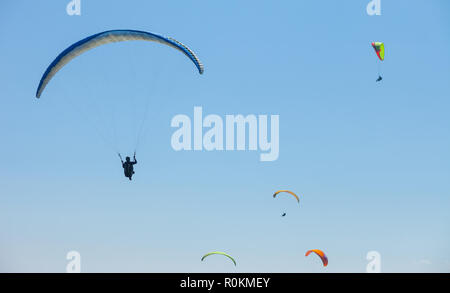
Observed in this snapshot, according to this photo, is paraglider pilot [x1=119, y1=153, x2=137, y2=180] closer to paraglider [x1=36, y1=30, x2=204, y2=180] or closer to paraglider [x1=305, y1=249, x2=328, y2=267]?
paraglider [x1=36, y1=30, x2=204, y2=180]

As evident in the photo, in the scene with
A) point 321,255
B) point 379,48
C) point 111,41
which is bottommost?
point 321,255

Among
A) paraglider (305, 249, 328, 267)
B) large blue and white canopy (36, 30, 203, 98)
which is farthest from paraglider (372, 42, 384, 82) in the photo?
large blue and white canopy (36, 30, 203, 98)

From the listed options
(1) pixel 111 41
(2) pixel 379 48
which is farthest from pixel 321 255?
(1) pixel 111 41

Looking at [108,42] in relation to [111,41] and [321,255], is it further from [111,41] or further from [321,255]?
[321,255]

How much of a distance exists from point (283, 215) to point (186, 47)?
23915 millimetres

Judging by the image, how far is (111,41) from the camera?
1490 inches

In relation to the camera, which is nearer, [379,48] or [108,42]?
[108,42]

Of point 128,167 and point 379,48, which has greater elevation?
point 379,48

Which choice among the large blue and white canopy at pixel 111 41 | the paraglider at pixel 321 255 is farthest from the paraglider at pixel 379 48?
the large blue and white canopy at pixel 111 41

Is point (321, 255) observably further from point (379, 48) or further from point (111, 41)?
point (111, 41)

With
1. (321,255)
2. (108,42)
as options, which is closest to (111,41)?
(108,42)

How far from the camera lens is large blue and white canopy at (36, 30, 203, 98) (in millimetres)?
37250

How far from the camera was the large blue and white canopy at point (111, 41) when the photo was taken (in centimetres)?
3725
